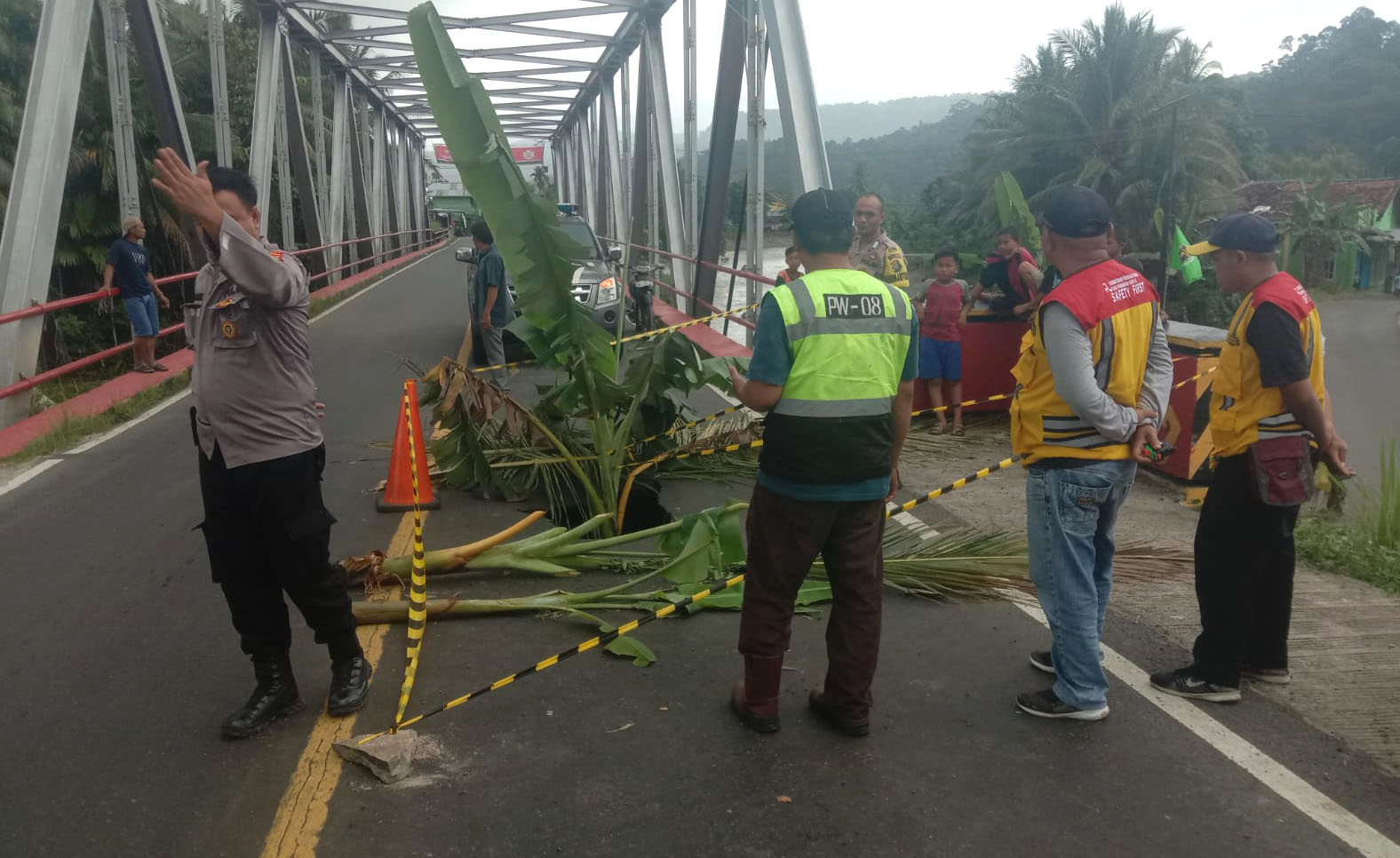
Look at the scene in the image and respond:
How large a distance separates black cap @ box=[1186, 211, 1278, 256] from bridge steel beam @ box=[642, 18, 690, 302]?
1539cm

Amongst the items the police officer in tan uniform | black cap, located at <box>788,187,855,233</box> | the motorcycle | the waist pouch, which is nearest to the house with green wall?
the motorcycle

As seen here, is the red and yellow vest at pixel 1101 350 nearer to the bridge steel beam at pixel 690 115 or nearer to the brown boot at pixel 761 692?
the brown boot at pixel 761 692

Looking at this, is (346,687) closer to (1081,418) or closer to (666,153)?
(1081,418)

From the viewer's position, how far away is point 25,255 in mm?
10016

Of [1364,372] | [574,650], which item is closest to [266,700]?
[574,650]

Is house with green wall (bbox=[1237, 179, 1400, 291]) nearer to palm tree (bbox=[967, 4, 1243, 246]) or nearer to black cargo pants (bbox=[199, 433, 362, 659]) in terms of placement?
palm tree (bbox=[967, 4, 1243, 246])

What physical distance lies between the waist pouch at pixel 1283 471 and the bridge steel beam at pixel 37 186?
32.3ft

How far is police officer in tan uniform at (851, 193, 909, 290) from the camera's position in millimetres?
8398

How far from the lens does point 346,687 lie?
4.09 meters

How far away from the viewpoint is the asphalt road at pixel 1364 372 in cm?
2742

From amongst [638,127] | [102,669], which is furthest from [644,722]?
[638,127]

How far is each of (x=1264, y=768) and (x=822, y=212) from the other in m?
2.48

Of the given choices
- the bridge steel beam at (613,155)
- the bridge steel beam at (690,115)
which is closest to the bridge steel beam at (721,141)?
the bridge steel beam at (690,115)

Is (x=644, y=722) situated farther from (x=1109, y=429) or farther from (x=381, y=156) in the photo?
(x=381, y=156)
